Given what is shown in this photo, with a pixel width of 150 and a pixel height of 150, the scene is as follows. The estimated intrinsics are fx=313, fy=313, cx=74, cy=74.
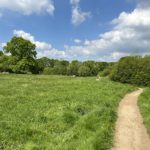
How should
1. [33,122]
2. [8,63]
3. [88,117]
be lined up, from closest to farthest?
[33,122], [88,117], [8,63]

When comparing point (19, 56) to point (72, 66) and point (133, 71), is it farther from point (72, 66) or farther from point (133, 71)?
point (133, 71)

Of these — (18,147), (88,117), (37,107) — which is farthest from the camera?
(37,107)

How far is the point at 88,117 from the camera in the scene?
1588cm

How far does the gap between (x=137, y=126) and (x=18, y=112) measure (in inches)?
246

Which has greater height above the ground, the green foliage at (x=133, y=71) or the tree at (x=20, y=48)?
the tree at (x=20, y=48)

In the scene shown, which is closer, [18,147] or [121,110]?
[18,147]

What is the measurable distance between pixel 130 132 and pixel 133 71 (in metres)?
32.5

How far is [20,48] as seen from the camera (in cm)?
8788

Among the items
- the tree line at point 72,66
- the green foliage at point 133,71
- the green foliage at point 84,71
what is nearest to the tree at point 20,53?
the tree line at point 72,66

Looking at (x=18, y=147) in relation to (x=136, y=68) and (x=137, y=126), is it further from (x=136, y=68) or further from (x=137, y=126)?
(x=136, y=68)

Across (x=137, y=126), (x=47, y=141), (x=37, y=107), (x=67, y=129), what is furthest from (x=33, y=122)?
(x=137, y=126)

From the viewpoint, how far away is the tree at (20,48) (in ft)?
287

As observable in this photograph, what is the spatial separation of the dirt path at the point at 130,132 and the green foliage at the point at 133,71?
25.4 m

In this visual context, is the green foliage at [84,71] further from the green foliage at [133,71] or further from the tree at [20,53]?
the green foliage at [133,71]
